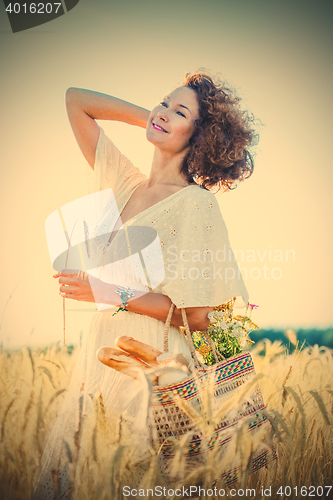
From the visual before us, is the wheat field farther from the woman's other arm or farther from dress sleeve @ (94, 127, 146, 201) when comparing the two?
dress sleeve @ (94, 127, 146, 201)

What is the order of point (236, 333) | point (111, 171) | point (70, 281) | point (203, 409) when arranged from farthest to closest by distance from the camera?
point (111, 171) < point (236, 333) < point (70, 281) < point (203, 409)

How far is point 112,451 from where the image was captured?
1182 millimetres

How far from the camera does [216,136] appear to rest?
1.91 metres

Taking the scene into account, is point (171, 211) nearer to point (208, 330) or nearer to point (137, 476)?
point (208, 330)

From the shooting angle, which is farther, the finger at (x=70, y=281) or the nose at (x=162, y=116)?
the nose at (x=162, y=116)

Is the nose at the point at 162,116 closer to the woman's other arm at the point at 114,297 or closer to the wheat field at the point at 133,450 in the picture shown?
the woman's other arm at the point at 114,297

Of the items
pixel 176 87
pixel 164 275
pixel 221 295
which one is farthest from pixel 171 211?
pixel 176 87

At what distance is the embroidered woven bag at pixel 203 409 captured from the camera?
1.17 m

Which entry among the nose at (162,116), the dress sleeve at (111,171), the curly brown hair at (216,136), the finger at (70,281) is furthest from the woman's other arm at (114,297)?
the nose at (162,116)

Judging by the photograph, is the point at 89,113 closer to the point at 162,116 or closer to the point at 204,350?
the point at 162,116

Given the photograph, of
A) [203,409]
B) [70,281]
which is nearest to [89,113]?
[70,281]

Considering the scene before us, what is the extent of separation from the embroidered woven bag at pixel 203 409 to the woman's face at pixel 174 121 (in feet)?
3.60

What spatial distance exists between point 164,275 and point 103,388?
1.71 ft

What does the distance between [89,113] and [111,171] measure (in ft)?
1.16
